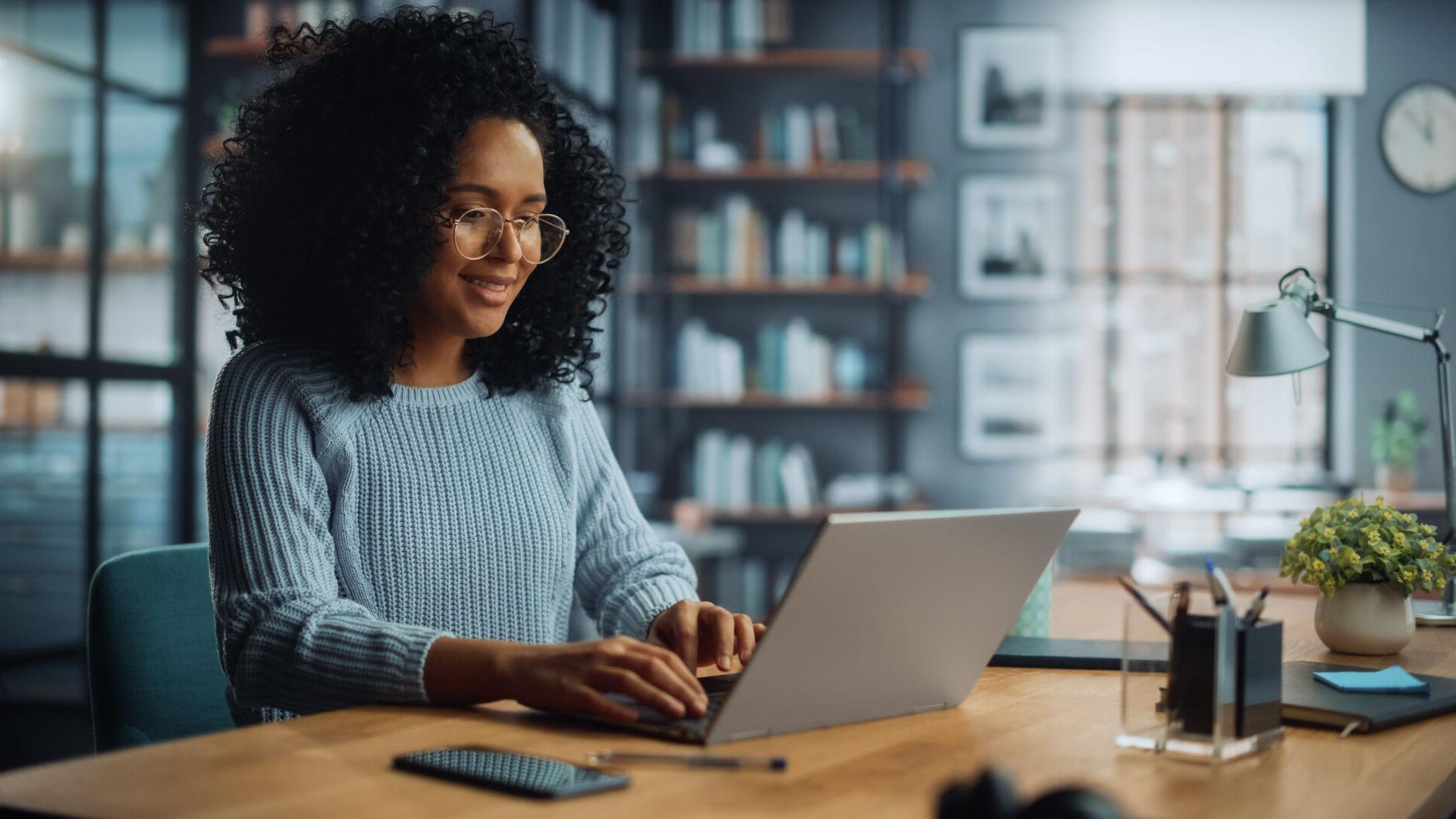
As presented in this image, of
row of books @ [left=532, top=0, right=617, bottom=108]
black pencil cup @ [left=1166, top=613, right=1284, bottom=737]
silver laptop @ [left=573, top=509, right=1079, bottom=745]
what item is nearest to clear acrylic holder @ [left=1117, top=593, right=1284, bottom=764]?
black pencil cup @ [left=1166, top=613, right=1284, bottom=737]

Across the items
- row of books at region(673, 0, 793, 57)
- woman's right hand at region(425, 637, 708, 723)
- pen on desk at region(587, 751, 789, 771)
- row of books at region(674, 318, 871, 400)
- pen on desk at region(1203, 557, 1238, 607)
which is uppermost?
row of books at region(673, 0, 793, 57)

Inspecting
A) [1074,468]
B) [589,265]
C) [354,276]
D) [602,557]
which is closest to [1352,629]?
[602,557]

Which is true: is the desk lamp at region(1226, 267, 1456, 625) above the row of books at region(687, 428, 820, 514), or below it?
above

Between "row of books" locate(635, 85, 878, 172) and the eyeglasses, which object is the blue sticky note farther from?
"row of books" locate(635, 85, 878, 172)

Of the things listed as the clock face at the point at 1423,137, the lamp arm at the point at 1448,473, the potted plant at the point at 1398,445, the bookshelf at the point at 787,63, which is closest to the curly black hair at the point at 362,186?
the lamp arm at the point at 1448,473

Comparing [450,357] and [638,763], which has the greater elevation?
[450,357]

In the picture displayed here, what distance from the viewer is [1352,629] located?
1524 millimetres

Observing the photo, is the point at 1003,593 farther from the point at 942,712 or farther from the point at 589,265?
the point at 589,265

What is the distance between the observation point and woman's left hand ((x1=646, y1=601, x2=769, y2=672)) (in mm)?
1303

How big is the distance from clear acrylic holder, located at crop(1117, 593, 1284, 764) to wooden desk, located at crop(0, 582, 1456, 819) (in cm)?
2

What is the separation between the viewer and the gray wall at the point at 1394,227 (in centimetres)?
538

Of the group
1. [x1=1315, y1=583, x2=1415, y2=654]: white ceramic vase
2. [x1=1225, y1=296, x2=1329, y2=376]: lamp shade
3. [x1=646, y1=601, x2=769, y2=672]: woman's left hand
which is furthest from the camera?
[x1=1225, y1=296, x2=1329, y2=376]: lamp shade

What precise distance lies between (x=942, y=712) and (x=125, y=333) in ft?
8.59

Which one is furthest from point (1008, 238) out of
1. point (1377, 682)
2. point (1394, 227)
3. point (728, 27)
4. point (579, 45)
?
point (1377, 682)
